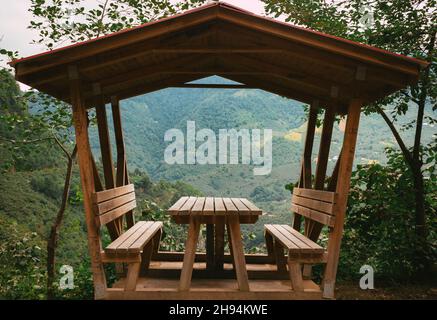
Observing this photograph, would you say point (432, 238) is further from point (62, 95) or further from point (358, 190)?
point (62, 95)

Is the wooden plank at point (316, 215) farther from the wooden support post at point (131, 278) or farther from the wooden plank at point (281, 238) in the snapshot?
the wooden support post at point (131, 278)

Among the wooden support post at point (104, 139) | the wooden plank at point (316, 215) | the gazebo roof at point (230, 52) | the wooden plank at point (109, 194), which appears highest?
the gazebo roof at point (230, 52)

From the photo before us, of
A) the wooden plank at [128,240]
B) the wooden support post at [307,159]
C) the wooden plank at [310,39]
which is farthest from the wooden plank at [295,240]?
the wooden plank at [310,39]

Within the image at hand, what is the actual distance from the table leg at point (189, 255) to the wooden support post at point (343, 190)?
1.46m

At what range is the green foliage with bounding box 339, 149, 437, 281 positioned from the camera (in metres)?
6.85

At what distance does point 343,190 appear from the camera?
4543mm

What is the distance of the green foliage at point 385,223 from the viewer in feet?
22.5

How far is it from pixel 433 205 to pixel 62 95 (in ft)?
19.7

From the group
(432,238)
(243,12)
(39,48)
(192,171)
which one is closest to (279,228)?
(432,238)

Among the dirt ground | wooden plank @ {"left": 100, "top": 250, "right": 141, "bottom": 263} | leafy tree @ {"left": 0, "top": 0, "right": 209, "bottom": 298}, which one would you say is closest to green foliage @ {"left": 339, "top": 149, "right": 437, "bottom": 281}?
the dirt ground

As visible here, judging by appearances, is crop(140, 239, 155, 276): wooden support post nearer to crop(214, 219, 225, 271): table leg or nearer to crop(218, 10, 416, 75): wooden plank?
crop(214, 219, 225, 271): table leg

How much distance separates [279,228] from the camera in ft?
20.2

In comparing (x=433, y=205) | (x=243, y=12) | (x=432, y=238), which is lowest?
(x=432, y=238)

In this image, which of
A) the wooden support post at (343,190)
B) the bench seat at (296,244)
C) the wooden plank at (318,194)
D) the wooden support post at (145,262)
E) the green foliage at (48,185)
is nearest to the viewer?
the bench seat at (296,244)
